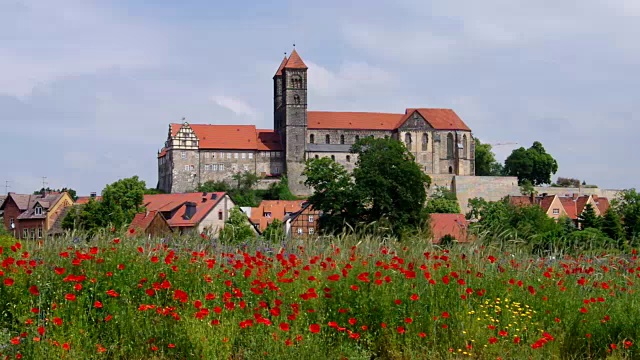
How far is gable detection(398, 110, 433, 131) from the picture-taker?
126 metres

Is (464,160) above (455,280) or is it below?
above

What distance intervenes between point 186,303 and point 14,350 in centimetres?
166

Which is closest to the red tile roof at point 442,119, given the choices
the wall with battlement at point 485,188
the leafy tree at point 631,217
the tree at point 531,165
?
the tree at point 531,165

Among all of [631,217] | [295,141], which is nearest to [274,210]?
[295,141]

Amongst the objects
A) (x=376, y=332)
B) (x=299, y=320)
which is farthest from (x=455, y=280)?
(x=299, y=320)

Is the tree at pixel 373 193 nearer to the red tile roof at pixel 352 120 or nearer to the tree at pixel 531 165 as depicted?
the red tile roof at pixel 352 120

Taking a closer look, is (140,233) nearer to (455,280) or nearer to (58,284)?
(58,284)

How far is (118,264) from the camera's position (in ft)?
30.5

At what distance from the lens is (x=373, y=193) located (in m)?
51.0

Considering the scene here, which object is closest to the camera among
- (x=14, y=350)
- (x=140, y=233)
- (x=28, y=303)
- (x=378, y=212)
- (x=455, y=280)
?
(x=14, y=350)

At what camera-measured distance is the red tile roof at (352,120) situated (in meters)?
127

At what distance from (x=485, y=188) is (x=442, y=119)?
61.7 feet

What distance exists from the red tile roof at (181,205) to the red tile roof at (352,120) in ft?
182

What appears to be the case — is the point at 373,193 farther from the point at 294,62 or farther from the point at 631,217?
the point at 294,62
